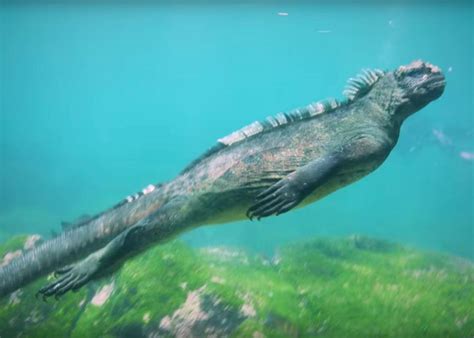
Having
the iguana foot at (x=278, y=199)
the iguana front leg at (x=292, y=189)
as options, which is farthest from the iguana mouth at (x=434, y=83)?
the iguana foot at (x=278, y=199)

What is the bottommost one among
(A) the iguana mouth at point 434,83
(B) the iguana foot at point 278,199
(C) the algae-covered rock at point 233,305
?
(C) the algae-covered rock at point 233,305

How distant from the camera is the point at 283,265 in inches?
356

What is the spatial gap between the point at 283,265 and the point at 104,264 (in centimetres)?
530

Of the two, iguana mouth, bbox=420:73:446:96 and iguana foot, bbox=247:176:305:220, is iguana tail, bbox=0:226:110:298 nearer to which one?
iguana foot, bbox=247:176:305:220

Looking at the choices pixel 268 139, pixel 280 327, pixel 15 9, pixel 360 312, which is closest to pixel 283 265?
pixel 360 312

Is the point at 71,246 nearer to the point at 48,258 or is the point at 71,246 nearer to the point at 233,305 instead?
the point at 48,258

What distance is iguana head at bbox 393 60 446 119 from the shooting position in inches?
194

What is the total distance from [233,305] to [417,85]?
3.80 metres

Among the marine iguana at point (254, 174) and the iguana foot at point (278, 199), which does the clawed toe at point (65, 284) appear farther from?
the iguana foot at point (278, 199)

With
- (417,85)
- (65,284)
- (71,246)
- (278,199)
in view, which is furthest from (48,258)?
(417,85)

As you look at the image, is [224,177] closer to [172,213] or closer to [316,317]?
[172,213]

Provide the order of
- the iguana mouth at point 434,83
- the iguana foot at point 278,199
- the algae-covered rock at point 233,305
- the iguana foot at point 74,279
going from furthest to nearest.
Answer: the algae-covered rock at point 233,305 → the iguana mouth at point 434,83 → the iguana foot at point 74,279 → the iguana foot at point 278,199

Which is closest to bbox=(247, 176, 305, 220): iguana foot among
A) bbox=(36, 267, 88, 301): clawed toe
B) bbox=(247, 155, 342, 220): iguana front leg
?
bbox=(247, 155, 342, 220): iguana front leg

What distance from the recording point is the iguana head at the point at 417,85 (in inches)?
194
